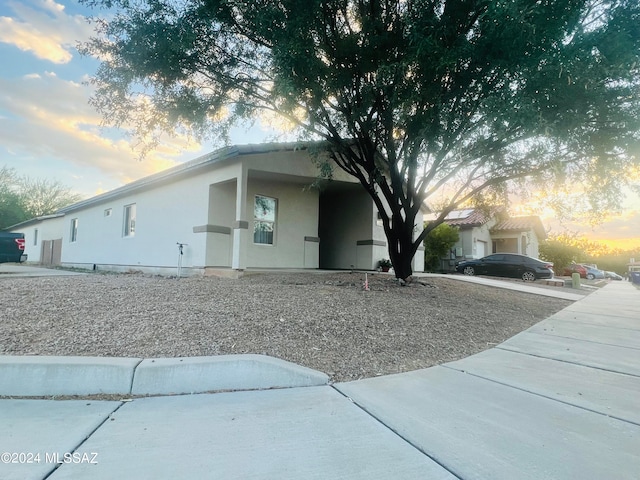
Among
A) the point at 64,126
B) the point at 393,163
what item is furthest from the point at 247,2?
the point at 64,126

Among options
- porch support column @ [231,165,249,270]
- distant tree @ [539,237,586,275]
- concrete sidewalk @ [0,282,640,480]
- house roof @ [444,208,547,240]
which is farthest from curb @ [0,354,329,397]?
distant tree @ [539,237,586,275]

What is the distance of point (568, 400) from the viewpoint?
329 centimetres

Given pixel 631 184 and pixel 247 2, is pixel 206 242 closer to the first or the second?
pixel 247 2

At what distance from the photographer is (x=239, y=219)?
9.96m

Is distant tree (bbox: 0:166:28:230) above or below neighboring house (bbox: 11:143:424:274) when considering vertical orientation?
above

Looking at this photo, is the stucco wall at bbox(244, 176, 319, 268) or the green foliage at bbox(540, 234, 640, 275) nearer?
the stucco wall at bbox(244, 176, 319, 268)

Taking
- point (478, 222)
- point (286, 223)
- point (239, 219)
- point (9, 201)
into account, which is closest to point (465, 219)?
point (478, 222)

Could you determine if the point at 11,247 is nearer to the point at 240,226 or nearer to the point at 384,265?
the point at 240,226

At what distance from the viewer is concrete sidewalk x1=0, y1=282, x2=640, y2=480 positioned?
7.14 feet

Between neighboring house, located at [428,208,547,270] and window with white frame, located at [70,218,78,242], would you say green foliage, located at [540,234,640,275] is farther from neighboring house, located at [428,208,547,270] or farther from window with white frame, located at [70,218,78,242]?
window with white frame, located at [70,218,78,242]

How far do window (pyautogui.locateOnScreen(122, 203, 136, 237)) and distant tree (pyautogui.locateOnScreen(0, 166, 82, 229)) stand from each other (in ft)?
86.9

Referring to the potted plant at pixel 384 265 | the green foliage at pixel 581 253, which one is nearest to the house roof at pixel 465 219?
the green foliage at pixel 581 253

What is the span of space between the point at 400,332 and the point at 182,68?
7289mm

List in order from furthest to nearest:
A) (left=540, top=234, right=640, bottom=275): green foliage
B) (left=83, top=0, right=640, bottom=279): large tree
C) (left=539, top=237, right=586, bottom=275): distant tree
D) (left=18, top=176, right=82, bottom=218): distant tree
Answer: (left=18, top=176, right=82, bottom=218): distant tree
(left=540, top=234, right=640, bottom=275): green foliage
(left=539, top=237, right=586, bottom=275): distant tree
(left=83, top=0, right=640, bottom=279): large tree
